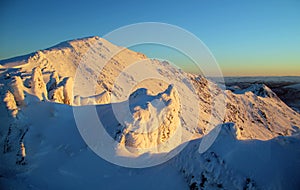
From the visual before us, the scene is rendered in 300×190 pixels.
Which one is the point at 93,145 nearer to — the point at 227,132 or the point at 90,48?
the point at 227,132

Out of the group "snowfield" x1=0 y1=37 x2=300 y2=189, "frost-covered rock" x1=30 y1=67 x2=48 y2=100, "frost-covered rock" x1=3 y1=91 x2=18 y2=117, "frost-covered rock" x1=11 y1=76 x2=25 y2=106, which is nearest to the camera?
"snowfield" x1=0 y1=37 x2=300 y2=189

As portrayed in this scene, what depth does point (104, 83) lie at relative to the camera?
119ft

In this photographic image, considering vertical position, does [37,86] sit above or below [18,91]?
above

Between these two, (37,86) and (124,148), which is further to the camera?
(37,86)

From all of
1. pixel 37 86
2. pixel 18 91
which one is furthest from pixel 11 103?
pixel 37 86

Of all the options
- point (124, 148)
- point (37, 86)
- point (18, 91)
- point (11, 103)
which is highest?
point (37, 86)

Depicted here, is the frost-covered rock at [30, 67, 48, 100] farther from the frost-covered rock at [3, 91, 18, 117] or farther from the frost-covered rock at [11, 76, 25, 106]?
the frost-covered rock at [3, 91, 18, 117]

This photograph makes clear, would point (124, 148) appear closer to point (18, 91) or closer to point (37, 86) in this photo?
point (18, 91)

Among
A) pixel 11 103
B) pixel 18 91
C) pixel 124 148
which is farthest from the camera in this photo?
pixel 18 91

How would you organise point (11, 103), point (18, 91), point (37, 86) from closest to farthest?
1. point (11, 103)
2. point (18, 91)
3. point (37, 86)

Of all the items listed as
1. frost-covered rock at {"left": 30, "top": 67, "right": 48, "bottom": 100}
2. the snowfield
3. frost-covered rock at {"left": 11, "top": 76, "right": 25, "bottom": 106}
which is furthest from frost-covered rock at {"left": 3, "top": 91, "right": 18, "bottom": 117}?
frost-covered rock at {"left": 30, "top": 67, "right": 48, "bottom": 100}

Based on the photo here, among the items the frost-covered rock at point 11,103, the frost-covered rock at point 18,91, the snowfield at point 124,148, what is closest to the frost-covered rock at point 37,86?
the snowfield at point 124,148

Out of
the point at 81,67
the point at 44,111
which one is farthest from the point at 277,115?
the point at 44,111

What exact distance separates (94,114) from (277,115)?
54.6 m
